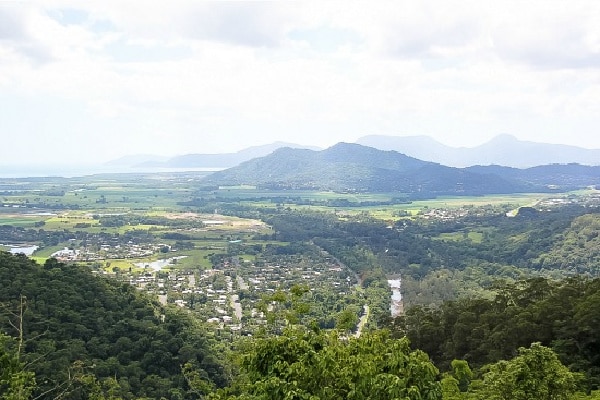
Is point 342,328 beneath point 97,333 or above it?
above

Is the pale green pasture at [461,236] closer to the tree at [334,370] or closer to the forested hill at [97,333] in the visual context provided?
the forested hill at [97,333]

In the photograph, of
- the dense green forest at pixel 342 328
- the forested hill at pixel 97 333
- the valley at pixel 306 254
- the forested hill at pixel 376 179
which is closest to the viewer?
the dense green forest at pixel 342 328

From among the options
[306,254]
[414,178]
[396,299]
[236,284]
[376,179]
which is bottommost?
[396,299]

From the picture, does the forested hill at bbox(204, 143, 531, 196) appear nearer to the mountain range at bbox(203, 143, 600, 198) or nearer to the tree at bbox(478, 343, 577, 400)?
the mountain range at bbox(203, 143, 600, 198)

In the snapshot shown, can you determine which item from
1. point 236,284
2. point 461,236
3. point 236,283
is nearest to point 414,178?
point 461,236

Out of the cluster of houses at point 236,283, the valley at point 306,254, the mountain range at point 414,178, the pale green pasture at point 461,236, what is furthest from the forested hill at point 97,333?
the mountain range at point 414,178

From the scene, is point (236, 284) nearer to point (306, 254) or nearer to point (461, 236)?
point (306, 254)

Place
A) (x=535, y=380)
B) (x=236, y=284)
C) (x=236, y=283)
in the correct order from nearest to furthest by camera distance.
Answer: (x=535, y=380) → (x=236, y=284) → (x=236, y=283)

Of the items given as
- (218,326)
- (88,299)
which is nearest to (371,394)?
(88,299)

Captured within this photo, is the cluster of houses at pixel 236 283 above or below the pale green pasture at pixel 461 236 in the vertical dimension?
below

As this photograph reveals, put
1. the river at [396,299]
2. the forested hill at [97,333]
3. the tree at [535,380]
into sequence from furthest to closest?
the river at [396,299]
the forested hill at [97,333]
the tree at [535,380]
